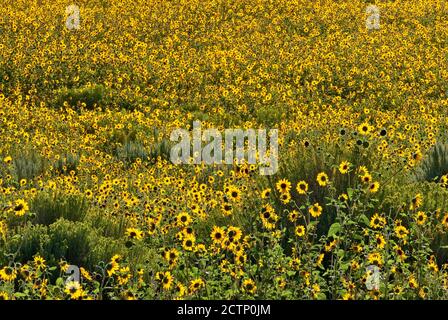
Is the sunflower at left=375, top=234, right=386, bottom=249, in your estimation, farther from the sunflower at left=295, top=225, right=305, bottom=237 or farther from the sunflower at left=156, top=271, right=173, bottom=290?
the sunflower at left=156, top=271, right=173, bottom=290

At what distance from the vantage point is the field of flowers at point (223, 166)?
4.96 m

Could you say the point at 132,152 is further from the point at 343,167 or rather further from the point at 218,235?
the point at 218,235

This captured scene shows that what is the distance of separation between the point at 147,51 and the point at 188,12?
15.0ft

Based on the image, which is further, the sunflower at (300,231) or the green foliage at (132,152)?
the green foliage at (132,152)

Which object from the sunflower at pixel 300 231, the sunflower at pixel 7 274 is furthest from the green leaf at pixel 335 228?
the sunflower at pixel 7 274

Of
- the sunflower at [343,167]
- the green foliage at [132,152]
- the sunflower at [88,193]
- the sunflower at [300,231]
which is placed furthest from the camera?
the green foliage at [132,152]

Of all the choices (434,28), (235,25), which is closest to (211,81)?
(235,25)

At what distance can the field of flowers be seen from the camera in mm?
4961

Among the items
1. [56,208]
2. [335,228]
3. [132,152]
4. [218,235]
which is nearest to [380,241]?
[335,228]

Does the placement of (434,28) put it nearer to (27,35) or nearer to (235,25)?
(235,25)

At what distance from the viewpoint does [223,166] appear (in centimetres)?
1015

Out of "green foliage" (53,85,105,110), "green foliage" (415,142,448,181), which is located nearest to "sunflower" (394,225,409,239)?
"green foliage" (415,142,448,181)

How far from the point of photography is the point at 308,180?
7301mm

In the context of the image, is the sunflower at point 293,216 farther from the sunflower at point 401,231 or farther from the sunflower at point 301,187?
the sunflower at point 401,231
